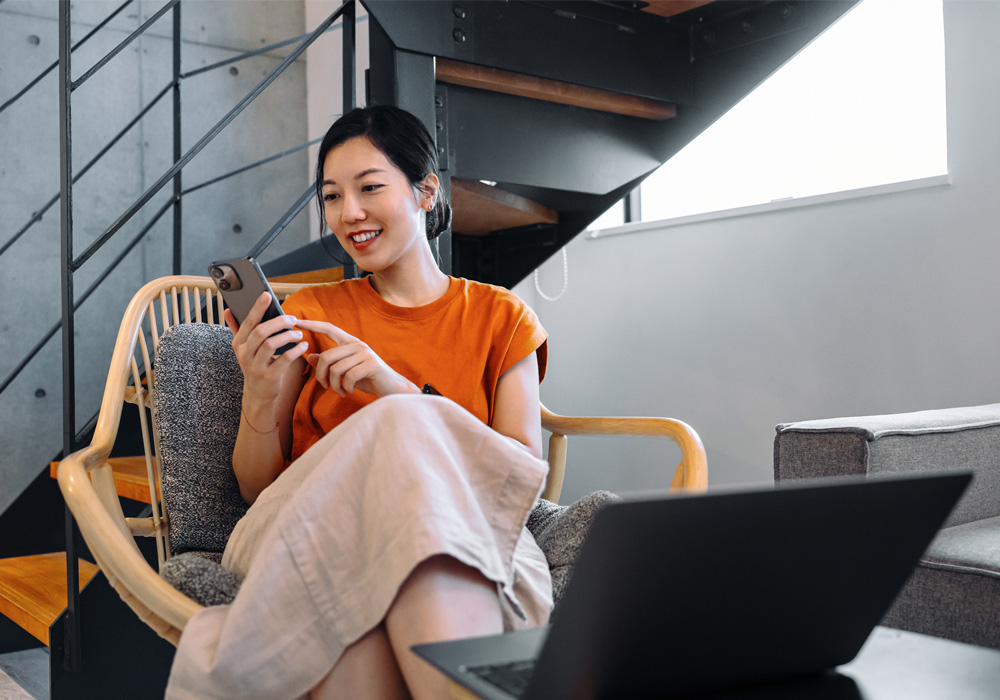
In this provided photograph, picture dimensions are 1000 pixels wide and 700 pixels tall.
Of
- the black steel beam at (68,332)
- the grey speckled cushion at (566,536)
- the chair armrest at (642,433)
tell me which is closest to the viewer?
the grey speckled cushion at (566,536)

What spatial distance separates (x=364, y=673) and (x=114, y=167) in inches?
120

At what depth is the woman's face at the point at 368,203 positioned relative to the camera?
139 cm

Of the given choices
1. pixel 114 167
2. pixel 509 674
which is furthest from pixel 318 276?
pixel 509 674

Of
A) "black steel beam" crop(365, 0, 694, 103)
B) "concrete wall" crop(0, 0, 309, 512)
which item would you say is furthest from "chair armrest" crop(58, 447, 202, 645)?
"concrete wall" crop(0, 0, 309, 512)

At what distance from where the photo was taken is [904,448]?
60.1 inches

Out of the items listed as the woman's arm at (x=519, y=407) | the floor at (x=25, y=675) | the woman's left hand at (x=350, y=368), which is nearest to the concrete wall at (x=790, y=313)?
the woman's arm at (x=519, y=407)

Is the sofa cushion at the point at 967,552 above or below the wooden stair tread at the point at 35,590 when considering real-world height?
above

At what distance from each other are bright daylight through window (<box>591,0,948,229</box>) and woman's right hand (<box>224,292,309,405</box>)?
1.83 meters

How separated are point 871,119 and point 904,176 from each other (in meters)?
0.21

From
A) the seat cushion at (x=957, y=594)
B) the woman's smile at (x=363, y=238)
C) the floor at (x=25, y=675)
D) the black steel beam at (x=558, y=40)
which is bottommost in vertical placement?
the floor at (x=25, y=675)

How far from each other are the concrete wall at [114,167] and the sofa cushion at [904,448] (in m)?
2.64

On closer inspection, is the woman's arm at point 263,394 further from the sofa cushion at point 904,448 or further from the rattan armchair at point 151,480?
the sofa cushion at point 904,448

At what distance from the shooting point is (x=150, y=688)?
177 centimetres

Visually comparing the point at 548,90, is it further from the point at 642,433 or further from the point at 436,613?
the point at 436,613
